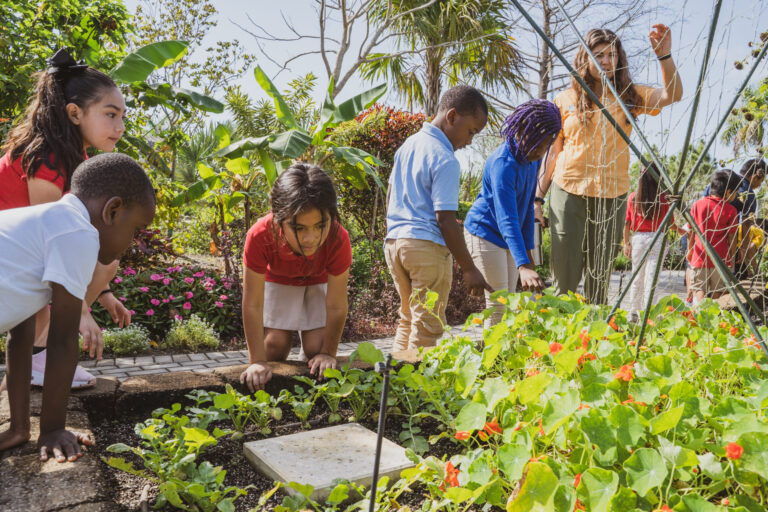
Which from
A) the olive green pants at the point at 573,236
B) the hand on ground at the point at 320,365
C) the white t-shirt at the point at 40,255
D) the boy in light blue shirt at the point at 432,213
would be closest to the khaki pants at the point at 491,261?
the boy in light blue shirt at the point at 432,213

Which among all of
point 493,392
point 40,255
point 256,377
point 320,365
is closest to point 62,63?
point 40,255

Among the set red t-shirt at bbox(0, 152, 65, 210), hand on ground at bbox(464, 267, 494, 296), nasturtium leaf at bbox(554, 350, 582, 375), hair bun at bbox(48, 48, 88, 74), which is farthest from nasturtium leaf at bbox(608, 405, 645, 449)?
hair bun at bbox(48, 48, 88, 74)

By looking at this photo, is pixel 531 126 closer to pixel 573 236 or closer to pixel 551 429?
pixel 573 236

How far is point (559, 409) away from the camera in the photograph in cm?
127

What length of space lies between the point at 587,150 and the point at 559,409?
2.00 metres

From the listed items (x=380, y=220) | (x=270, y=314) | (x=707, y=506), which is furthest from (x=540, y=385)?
(x=380, y=220)

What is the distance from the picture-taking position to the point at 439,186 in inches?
108

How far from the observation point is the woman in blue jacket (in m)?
2.85

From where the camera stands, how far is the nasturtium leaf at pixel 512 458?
3.88 ft

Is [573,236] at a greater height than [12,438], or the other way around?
[573,236]

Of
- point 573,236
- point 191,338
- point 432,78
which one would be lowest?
point 191,338

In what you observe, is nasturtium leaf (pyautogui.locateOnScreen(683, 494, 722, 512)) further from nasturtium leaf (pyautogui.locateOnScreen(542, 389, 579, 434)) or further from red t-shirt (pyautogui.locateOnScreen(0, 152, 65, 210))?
red t-shirt (pyautogui.locateOnScreen(0, 152, 65, 210))

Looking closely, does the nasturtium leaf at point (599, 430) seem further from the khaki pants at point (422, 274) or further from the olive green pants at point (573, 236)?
the olive green pants at point (573, 236)

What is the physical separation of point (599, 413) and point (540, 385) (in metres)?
0.18
